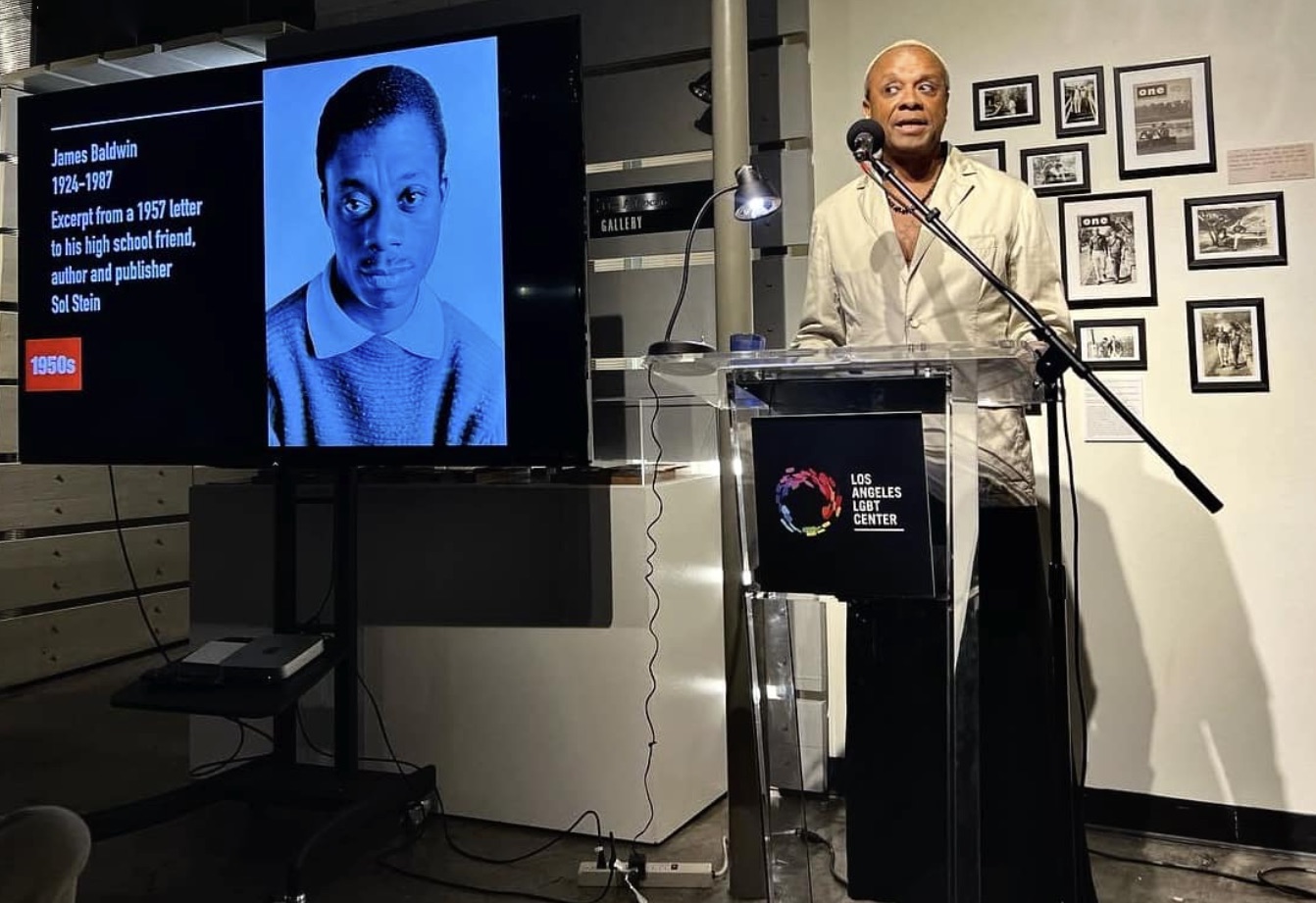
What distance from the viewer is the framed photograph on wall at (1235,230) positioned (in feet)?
8.10

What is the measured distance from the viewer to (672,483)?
266 centimetres

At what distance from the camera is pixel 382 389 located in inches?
97.8

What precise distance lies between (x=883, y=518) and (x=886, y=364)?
0.72 ft

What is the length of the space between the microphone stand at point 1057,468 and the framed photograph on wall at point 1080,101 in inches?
47.7

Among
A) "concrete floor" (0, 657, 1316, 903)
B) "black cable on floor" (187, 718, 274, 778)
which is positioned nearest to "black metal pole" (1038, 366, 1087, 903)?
"concrete floor" (0, 657, 1316, 903)

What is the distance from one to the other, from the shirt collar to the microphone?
3.93 ft

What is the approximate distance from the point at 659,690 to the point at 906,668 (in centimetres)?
112

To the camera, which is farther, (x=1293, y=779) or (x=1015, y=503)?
(x=1293, y=779)

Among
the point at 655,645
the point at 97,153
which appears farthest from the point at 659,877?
the point at 97,153

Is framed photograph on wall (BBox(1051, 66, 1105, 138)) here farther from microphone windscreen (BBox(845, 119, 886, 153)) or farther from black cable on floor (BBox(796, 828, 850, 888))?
black cable on floor (BBox(796, 828, 850, 888))

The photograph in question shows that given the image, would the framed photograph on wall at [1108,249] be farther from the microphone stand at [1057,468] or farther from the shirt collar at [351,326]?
the shirt collar at [351,326]

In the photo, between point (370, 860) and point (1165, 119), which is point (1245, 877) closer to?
point (1165, 119)

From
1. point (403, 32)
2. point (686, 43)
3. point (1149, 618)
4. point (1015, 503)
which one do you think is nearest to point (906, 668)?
point (1015, 503)

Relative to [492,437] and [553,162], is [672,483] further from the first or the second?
[553,162]
